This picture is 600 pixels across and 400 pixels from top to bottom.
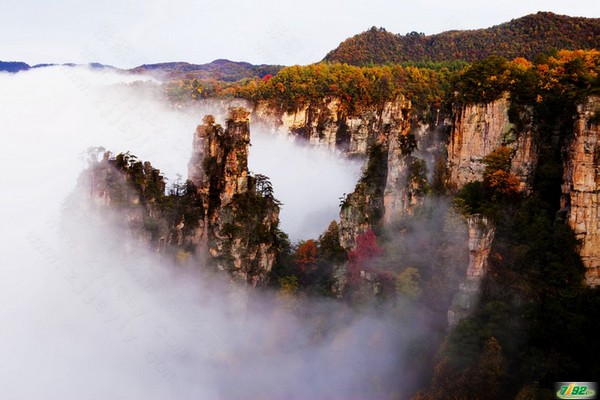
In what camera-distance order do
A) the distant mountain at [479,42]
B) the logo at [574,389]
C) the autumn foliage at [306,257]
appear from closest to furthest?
the logo at [574,389], the autumn foliage at [306,257], the distant mountain at [479,42]

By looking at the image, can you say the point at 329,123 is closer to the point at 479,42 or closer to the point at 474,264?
the point at 479,42

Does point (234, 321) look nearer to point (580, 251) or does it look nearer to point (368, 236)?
point (368, 236)

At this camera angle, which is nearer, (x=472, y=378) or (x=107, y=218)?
(x=472, y=378)

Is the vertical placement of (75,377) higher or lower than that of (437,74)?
lower

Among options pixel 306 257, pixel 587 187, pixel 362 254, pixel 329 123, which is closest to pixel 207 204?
pixel 306 257

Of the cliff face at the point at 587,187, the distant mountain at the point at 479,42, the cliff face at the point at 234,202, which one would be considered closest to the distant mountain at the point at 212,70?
the distant mountain at the point at 479,42

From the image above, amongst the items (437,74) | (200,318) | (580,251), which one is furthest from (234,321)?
(437,74)

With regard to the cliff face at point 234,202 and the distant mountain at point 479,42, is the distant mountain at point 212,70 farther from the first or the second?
the cliff face at point 234,202
